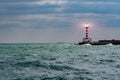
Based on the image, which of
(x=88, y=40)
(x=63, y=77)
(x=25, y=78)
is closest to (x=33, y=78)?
(x=25, y=78)

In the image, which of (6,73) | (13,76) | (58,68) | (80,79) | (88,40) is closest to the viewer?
(80,79)

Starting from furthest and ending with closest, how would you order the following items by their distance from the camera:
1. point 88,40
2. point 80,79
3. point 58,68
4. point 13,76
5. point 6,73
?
point 88,40 < point 58,68 < point 6,73 < point 13,76 < point 80,79

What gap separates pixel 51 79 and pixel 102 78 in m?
4.12

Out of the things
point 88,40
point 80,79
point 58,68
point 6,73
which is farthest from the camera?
point 88,40

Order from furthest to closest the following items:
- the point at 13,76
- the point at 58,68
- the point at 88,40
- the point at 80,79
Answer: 1. the point at 88,40
2. the point at 58,68
3. the point at 13,76
4. the point at 80,79

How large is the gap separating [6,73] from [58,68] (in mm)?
6940

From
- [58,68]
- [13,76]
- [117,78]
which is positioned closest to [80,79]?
[117,78]

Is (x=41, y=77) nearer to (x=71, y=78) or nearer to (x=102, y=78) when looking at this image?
(x=71, y=78)

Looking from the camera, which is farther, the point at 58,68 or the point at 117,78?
the point at 58,68

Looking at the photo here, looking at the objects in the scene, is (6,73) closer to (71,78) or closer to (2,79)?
(2,79)

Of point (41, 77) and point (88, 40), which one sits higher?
point (41, 77)

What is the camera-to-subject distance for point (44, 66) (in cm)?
3797

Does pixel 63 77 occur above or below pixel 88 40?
above

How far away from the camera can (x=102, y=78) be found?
27375mm
